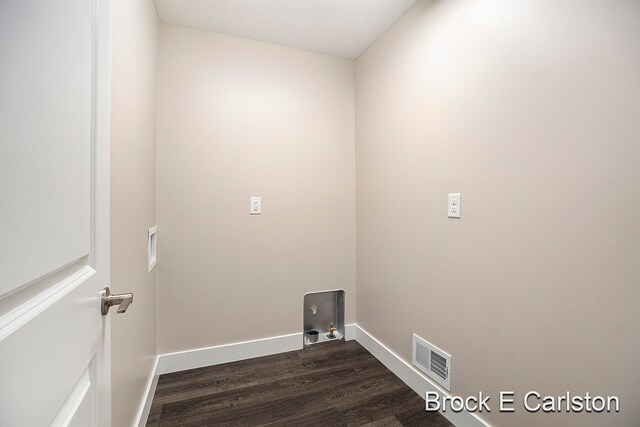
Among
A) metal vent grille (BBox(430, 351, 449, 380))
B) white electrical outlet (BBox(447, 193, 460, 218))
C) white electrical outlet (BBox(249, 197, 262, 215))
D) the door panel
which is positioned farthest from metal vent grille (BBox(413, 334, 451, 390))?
the door panel

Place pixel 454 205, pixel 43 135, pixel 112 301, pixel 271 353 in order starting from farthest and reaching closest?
pixel 271 353
pixel 454 205
pixel 112 301
pixel 43 135

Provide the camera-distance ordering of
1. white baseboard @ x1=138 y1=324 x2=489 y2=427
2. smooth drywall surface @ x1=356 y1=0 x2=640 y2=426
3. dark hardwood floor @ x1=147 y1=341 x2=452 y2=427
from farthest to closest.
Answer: white baseboard @ x1=138 y1=324 x2=489 y2=427, dark hardwood floor @ x1=147 y1=341 x2=452 y2=427, smooth drywall surface @ x1=356 y1=0 x2=640 y2=426

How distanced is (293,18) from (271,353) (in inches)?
95.5

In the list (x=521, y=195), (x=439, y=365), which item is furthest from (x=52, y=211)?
(x=439, y=365)

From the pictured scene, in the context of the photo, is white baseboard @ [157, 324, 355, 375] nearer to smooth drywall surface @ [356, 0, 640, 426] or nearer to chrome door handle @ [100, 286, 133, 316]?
smooth drywall surface @ [356, 0, 640, 426]

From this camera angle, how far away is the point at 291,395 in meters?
1.76

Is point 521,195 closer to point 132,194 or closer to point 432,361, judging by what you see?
point 432,361

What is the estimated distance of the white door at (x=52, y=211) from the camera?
0.35 metres

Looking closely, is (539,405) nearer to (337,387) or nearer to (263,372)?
(337,387)

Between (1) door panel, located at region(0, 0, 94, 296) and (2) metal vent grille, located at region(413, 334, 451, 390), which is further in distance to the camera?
(2) metal vent grille, located at region(413, 334, 451, 390)

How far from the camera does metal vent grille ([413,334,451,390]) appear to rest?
159cm

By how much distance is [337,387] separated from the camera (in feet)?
6.01

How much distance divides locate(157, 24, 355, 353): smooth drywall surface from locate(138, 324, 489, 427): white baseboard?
0.06 m

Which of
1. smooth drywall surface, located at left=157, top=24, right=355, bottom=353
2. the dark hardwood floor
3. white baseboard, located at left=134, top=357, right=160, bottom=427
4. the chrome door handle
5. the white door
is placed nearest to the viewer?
the white door
